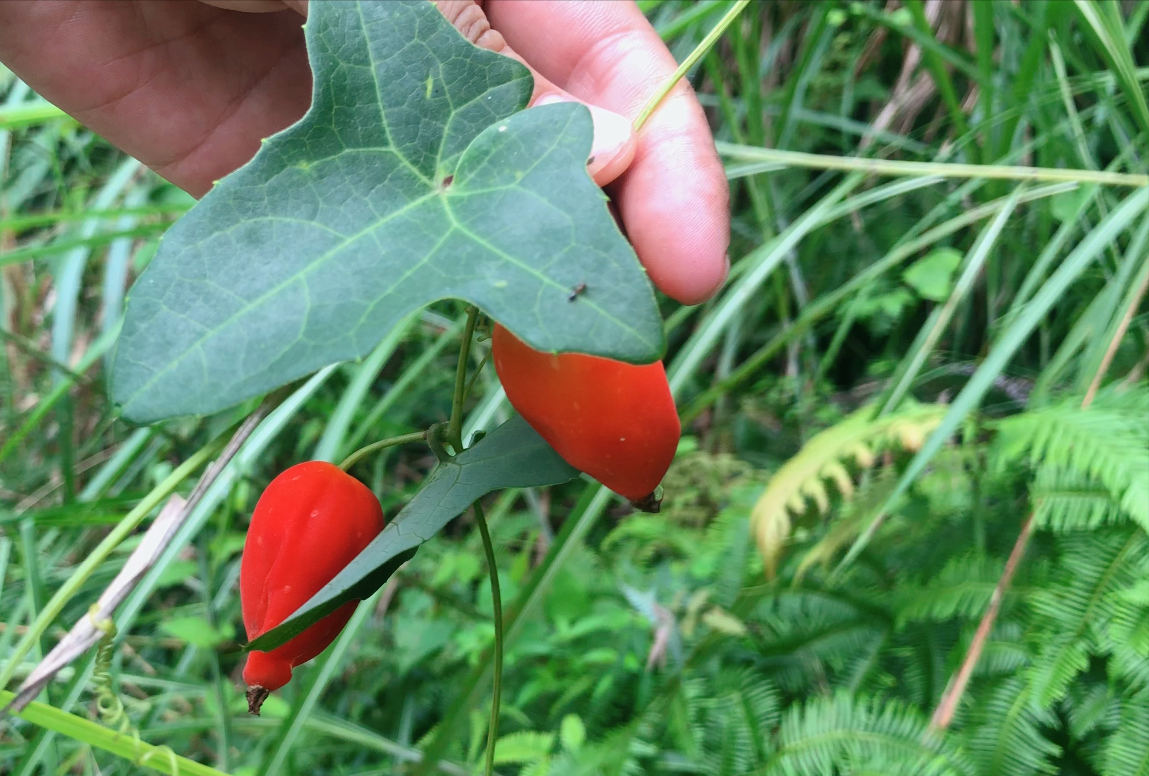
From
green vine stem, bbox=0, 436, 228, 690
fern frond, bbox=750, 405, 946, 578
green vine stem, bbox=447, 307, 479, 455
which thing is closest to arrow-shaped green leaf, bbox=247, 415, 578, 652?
green vine stem, bbox=447, 307, 479, 455

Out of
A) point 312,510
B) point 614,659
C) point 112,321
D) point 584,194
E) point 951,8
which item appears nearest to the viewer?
point 584,194

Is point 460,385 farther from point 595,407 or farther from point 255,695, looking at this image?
point 255,695

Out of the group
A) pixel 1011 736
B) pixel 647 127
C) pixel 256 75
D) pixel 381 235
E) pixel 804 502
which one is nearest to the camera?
pixel 381 235

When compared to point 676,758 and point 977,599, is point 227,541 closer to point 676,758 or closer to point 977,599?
point 676,758

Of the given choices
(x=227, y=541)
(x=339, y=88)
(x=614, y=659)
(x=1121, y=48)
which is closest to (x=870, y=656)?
(x=614, y=659)

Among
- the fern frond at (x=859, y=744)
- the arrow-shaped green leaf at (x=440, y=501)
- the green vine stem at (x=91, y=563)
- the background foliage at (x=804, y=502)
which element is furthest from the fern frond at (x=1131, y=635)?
the green vine stem at (x=91, y=563)

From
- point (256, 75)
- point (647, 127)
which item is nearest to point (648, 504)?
point (647, 127)
